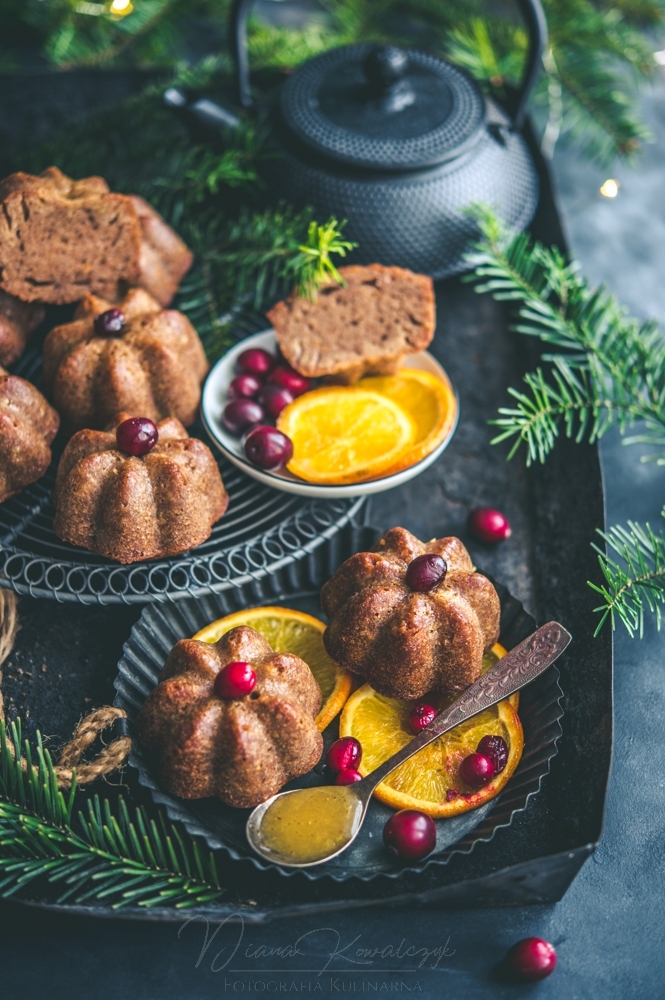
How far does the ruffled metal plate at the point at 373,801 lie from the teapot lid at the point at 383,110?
6.42ft

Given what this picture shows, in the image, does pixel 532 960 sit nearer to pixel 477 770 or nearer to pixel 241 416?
pixel 477 770

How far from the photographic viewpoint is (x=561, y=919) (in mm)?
2701

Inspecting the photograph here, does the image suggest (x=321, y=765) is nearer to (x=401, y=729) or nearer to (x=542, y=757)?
(x=401, y=729)

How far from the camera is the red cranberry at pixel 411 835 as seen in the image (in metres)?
2.61

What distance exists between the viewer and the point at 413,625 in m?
2.79

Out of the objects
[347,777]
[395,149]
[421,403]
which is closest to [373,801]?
[347,777]

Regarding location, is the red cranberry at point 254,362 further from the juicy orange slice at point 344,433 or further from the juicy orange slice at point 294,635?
the juicy orange slice at point 294,635

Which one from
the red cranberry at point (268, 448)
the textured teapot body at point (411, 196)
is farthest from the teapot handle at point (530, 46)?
the red cranberry at point (268, 448)

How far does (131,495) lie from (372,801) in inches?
51.1

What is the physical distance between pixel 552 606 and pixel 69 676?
1813mm

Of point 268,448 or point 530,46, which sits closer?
point 268,448

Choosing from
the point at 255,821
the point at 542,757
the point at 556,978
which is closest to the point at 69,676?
the point at 255,821

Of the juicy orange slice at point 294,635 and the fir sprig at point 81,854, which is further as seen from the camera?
the juicy orange slice at point 294,635

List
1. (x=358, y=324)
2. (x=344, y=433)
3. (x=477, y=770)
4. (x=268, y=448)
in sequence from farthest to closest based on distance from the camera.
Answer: (x=358, y=324) < (x=344, y=433) < (x=268, y=448) < (x=477, y=770)
